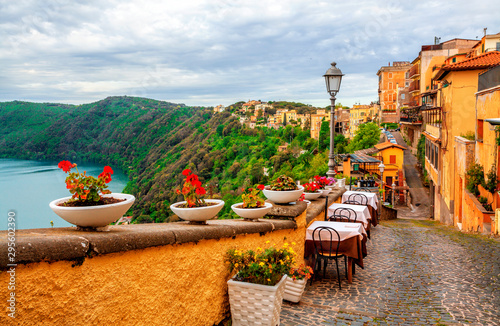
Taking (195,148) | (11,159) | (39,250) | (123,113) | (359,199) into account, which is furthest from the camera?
(195,148)

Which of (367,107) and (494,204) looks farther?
(367,107)

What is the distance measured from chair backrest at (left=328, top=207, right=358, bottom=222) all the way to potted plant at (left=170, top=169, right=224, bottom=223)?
14.1 ft

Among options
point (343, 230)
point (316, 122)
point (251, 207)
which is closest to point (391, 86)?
point (316, 122)

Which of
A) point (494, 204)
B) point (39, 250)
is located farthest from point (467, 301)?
point (494, 204)

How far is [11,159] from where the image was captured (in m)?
33.6

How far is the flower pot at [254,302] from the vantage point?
135 inches

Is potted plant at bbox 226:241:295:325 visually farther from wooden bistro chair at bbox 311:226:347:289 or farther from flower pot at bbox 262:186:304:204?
wooden bistro chair at bbox 311:226:347:289

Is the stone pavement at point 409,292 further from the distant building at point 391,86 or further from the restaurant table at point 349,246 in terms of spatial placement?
the distant building at point 391,86

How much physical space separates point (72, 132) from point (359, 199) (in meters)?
48.5

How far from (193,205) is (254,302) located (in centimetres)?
111

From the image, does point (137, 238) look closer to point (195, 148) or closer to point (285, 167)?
point (285, 167)

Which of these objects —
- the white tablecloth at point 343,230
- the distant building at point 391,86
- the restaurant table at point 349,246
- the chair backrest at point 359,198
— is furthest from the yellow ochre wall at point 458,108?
the distant building at point 391,86

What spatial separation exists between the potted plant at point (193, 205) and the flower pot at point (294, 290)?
1588mm

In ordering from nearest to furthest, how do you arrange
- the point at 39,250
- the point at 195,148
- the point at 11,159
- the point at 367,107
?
the point at 39,250 → the point at 11,159 → the point at 367,107 → the point at 195,148
